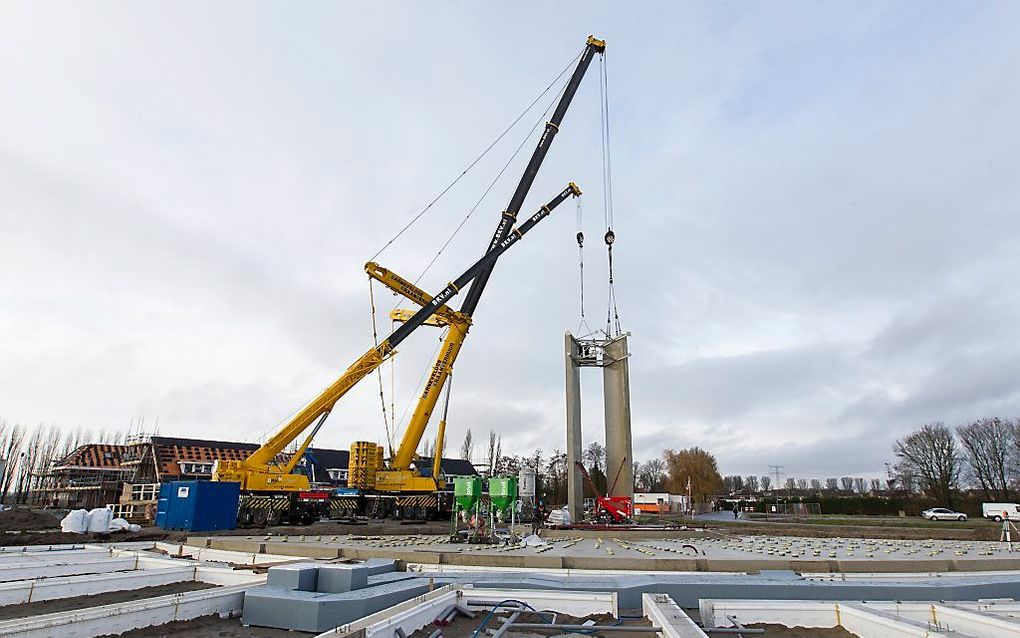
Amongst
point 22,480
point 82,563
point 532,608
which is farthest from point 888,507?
point 22,480

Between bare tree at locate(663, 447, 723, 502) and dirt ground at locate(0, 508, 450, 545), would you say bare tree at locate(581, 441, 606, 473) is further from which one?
dirt ground at locate(0, 508, 450, 545)

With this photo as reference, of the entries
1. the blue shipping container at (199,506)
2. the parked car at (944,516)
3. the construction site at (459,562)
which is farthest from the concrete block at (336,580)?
the parked car at (944,516)

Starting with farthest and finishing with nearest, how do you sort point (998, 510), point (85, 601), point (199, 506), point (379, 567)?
point (998, 510) → point (199, 506) → point (379, 567) → point (85, 601)

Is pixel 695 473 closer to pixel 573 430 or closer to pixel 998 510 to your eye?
pixel 998 510

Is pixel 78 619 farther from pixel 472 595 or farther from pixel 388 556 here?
pixel 388 556

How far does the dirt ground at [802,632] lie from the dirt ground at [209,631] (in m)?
4.99

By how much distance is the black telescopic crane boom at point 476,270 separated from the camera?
88.1 ft

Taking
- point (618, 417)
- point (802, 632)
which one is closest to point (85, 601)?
point (802, 632)

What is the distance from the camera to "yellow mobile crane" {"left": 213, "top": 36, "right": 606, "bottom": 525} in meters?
24.2

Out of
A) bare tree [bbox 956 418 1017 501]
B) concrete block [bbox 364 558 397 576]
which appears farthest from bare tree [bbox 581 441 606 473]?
concrete block [bbox 364 558 397 576]

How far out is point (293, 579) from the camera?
7.16 metres

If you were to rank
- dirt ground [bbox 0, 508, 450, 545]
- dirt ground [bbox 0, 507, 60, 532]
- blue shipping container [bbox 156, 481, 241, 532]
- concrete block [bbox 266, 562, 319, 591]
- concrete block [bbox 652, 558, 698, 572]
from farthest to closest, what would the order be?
dirt ground [bbox 0, 507, 60, 532] < blue shipping container [bbox 156, 481, 241, 532] < dirt ground [bbox 0, 508, 450, 545] < concrete block [bbox 652, 558, 698, 572] < concrete block [bbox 266, 562, 319, 591]

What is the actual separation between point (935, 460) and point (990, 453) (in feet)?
18.8

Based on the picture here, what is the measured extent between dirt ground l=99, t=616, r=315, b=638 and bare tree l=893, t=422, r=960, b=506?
57.0m
